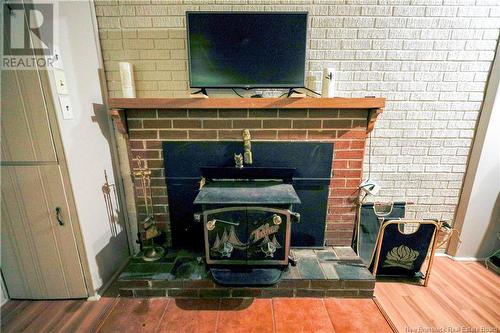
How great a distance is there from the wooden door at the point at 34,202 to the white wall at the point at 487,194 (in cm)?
303

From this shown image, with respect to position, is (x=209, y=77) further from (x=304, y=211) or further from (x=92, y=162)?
(x=304, y=211)

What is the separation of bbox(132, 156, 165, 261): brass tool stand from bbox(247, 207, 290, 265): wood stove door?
79cm

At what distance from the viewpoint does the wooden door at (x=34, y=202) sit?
1244 millimetres

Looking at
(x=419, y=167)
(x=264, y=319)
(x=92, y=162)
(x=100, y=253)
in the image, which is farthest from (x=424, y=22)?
(x=100, y=253)

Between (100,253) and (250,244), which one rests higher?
(250,244)

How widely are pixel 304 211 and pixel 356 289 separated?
63cm

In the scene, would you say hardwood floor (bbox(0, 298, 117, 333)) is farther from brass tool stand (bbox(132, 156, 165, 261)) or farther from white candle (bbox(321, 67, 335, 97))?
white candle (bbox(321, 67, 335, 97))

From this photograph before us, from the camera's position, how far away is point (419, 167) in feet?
6.13

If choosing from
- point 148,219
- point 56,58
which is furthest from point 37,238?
Answer: point 56,58

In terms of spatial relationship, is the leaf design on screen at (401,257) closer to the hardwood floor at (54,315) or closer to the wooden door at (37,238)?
the hardwood floor at (54,315)

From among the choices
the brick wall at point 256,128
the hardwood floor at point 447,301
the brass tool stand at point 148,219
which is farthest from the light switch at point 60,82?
the hardwood floor at point 447,301

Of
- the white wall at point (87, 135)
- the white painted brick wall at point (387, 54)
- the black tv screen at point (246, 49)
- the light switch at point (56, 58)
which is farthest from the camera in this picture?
the white painted brick wall at point (387, 54)
